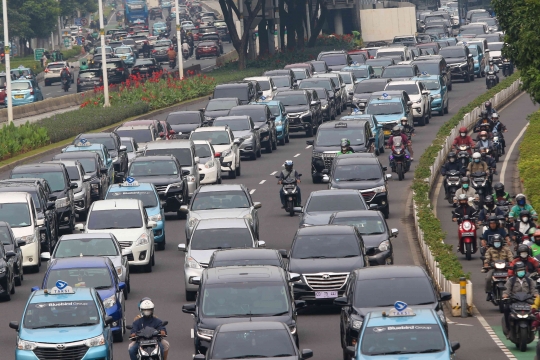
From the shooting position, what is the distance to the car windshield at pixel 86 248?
86.3 feet

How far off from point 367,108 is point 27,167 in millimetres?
16795

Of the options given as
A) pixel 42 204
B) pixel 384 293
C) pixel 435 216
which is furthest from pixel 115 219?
pixel 384 293

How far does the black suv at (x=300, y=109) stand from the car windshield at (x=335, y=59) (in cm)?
1977

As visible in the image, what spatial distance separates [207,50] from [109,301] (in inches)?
3420

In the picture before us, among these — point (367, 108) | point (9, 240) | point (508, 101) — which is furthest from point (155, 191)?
point (508, 101)

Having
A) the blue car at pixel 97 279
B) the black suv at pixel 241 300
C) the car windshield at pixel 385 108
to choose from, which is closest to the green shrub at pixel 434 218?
the car windshield at pixel 385 108

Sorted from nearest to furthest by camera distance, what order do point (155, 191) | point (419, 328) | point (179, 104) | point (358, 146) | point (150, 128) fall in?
point (419, 328) → point (155, 191) → point (358, 146) → point (150, 128) → point (179, 104)

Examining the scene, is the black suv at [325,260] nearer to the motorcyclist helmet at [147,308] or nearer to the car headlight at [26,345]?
the motorcyclist helmet at [147,308]

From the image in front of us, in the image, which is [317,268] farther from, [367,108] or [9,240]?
[367,108]

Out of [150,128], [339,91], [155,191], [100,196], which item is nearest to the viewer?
[155,191]

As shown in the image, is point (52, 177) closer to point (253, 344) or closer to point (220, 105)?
point (220, 105)

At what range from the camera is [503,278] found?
902 inches

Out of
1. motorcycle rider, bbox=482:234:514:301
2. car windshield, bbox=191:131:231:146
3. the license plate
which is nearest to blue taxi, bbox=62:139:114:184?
car windshield, bbox=191:131:231:146

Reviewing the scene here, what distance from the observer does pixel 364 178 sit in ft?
115
